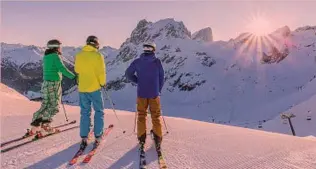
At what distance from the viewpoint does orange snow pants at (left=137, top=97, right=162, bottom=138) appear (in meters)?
8.26

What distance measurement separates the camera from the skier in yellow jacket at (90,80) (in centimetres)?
842

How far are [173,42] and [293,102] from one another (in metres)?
111

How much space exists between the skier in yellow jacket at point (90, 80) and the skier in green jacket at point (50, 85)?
35.8 inches

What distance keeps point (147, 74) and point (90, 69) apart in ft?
4.26

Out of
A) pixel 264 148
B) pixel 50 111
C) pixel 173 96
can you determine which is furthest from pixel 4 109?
pixel 173 96

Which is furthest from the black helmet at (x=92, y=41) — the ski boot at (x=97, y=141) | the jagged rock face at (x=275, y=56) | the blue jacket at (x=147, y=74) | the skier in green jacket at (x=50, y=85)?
the jagged rock face at (x=275, y=56)

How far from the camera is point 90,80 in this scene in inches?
335

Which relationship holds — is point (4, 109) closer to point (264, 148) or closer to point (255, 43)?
point (264, 148)

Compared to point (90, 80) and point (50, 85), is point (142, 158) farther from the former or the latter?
point (50, 85)

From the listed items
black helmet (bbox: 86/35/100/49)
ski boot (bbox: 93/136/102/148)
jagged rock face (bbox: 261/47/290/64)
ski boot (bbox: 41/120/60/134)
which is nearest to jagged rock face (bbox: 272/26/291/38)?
jagged rock face (bbox: 261/47/290/64)

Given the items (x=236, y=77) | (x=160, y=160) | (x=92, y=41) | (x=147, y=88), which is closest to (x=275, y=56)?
(x=236, y=77)

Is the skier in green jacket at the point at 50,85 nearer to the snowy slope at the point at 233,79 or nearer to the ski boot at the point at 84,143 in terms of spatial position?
the ski boot at the point at 84,143

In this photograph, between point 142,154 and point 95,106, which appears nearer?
point 142,154

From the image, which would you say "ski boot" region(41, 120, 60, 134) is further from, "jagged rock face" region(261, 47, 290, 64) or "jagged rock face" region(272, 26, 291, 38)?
"jagged rock face" region(272, 26, 291, 38)
